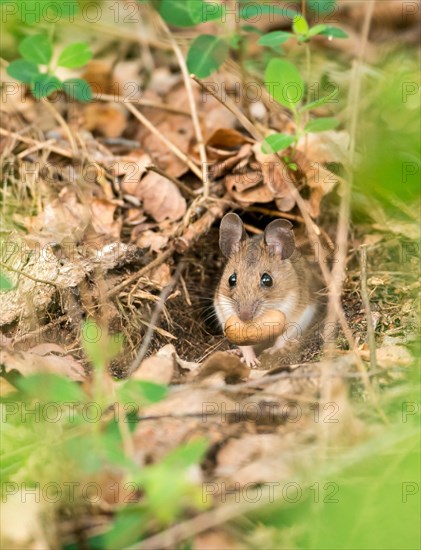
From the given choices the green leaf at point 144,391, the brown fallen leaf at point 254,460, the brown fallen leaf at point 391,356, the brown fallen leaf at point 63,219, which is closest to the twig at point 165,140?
the brown fallen leaf at point 63,219

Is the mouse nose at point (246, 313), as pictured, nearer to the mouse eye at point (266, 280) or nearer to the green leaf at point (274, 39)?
the mouse eye at point (266, 280)

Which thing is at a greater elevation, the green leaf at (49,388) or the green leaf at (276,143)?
the green leaf at (276,143)

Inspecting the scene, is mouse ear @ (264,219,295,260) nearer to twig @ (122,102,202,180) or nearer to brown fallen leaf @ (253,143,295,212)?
brown fallen leaf @ (253,143,295,212)

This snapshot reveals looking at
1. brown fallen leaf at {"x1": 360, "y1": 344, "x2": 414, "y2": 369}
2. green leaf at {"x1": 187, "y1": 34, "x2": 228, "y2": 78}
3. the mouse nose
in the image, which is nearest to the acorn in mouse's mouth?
the mouse nose

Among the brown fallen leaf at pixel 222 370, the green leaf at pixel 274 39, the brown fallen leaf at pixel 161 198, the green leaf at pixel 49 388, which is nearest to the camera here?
the green leaf at pixel 49 388

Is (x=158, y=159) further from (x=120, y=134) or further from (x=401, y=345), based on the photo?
(x=401, y=345)

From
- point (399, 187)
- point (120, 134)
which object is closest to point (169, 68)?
point (120, 134)
